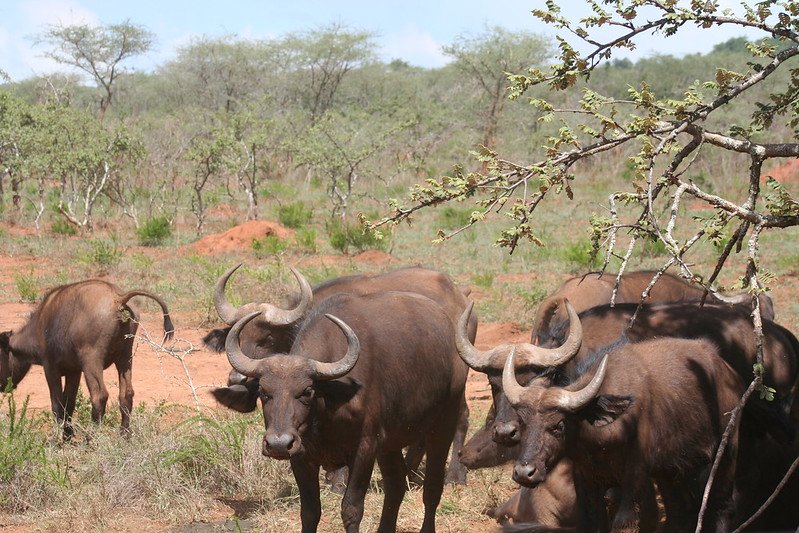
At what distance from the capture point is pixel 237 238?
18953 mm

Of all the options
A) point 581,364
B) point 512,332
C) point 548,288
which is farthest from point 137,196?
point 581,364

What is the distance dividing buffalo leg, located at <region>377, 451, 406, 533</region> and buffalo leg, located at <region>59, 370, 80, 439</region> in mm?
3417

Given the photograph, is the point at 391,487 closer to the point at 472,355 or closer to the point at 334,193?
the point at 472,355

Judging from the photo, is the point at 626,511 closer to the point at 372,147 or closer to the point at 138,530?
the point at 138,530

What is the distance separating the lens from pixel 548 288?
14.6m

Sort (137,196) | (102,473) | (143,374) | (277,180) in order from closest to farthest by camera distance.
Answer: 1. (102,473)
2. (143,374)
3. (137,196)
4. (277,180)

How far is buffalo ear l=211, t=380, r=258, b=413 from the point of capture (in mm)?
5758

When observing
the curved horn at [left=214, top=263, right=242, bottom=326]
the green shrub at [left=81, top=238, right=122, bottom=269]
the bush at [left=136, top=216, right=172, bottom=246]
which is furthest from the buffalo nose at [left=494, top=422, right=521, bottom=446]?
the bush at [left=136, top=216, right=172, bottom=246]

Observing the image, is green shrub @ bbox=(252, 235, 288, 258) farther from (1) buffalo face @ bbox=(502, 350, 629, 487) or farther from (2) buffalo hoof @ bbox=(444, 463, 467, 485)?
(1) buffalo face @ bbox=(502, 350, 629, 487)

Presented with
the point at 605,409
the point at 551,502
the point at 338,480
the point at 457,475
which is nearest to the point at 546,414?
→ the point at 605,409

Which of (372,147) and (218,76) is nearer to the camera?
(372,147)

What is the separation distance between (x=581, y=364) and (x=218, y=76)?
43.1 meters

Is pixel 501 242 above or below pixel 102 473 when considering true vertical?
above

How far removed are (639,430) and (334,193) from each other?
62.2 ft
